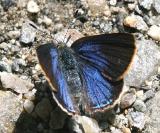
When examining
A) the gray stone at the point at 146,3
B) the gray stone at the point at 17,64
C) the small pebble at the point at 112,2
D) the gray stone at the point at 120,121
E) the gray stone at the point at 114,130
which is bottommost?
the gray stone at the point at 114,130

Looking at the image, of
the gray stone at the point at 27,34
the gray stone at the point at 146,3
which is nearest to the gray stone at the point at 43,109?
the gray stone at the point at 27,34

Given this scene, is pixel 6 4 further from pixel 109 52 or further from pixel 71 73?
pixel 109 52

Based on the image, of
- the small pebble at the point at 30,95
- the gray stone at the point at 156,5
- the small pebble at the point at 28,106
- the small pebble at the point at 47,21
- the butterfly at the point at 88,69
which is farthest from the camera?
the gray stone at the point at 156,5

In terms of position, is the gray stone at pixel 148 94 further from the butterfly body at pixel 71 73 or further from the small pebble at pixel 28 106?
the small pebble at pixel 28 106

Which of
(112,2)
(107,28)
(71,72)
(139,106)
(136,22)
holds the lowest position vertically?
(139,106)

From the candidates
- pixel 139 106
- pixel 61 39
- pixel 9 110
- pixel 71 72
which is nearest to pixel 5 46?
pixel 61 39

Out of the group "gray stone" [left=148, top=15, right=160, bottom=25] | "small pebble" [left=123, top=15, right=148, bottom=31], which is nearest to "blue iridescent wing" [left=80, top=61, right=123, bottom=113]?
"small pebble" [left=123, top=15, right=148, bottom=31]

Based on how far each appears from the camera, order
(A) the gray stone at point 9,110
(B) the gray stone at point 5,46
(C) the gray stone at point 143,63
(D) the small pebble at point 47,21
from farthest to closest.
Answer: (D) the small pebble at point 47,21 < (B) the gray stone at point 5,46 < (C) the gray stone at point 143,63 < (A) the gray stone at point 9,110

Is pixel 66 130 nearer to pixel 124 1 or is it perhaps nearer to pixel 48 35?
pixel 48 35
